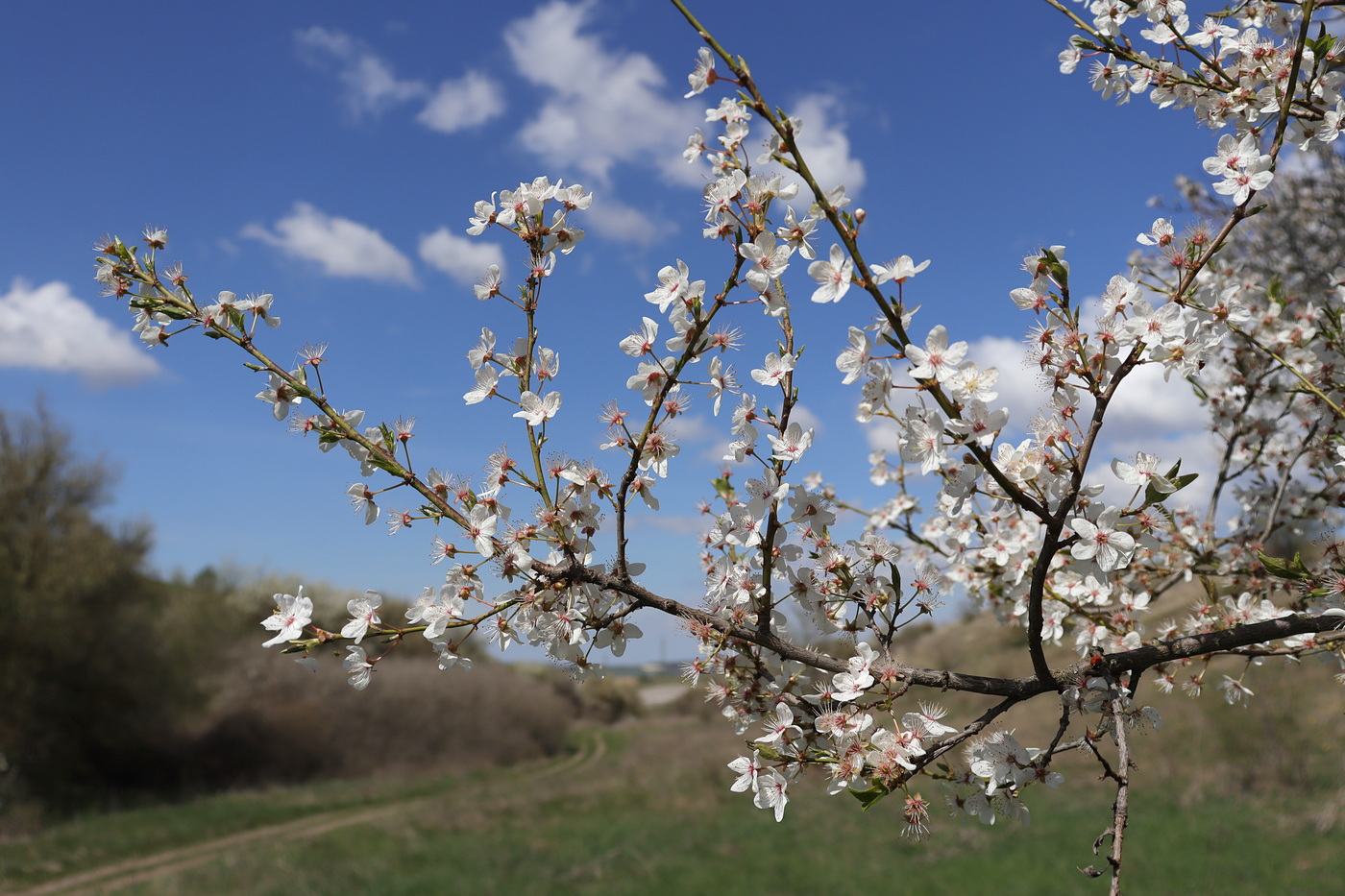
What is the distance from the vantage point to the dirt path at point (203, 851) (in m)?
13.0

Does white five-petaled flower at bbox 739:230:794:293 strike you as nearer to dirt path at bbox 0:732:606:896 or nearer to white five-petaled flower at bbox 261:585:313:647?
white five-petaled flower at bbox 261:585:313:647

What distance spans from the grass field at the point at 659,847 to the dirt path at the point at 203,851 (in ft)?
0.24

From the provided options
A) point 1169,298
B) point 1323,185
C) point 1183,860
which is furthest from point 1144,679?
point 1169,298

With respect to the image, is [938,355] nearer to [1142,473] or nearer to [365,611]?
[1142,473]

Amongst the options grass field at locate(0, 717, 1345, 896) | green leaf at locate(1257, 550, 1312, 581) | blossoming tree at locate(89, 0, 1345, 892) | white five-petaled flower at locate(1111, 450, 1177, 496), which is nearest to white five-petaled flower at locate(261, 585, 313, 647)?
blossoming tree at locate(89, 0, 1345, 892)

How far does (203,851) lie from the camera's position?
598 inches

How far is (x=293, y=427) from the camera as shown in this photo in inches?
72.3

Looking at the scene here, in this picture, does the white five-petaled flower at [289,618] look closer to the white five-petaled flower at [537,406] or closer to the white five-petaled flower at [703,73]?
the white five-petaled flower at [537,406]

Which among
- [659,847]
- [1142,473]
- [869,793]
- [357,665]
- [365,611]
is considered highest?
[1142,473]

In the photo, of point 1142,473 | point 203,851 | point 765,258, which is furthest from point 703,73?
point 203,851

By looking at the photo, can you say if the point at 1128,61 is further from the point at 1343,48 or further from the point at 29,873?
the point at 29,873

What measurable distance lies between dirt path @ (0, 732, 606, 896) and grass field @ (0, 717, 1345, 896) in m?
0.07

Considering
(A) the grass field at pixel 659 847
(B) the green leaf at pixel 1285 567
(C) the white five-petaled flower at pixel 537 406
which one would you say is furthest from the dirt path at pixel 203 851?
(B) the green leaf at pixel 1285 567

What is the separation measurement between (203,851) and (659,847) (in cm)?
886
